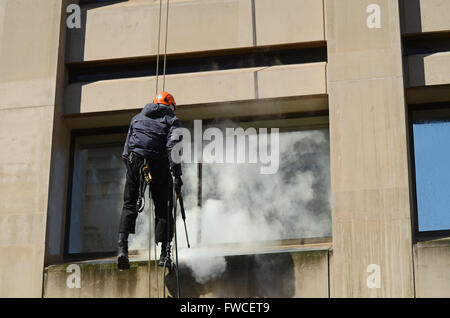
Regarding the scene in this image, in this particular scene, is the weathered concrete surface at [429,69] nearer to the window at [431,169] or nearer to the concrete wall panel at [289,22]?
the window at [431,169]

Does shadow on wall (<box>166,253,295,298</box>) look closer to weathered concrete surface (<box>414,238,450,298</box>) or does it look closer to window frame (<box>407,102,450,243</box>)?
weathered concrete surface (<box>414,238,450,298</box>)

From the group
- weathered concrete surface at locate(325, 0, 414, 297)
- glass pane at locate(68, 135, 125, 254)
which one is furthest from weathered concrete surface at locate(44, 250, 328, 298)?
glass pane at locate(68, 135, 125, 254)

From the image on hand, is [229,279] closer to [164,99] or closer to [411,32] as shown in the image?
[164,99]

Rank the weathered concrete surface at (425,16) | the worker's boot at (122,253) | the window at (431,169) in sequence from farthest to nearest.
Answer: the weathered concrete surface at (425,16), the window at (431,169), the worker's boot at (122,253)

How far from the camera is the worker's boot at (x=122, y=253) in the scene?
40.0 ft

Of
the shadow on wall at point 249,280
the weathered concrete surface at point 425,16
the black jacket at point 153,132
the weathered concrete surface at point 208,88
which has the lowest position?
the shadow on wall at point 249,280

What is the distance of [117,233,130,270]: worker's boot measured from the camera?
12203mm

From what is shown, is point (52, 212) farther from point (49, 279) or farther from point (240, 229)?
point (240, 229)

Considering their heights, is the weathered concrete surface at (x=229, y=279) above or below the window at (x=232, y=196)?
below

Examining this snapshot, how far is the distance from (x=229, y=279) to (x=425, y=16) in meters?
4.42

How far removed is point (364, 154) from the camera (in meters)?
12.3

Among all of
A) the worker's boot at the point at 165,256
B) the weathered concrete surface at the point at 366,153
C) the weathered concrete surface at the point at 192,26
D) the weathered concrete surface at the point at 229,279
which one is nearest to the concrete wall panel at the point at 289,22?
the weathered concrete surface at the point at 192,26

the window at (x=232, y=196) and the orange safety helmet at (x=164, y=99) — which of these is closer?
the orange safety helmet at (x=164, y=99)
